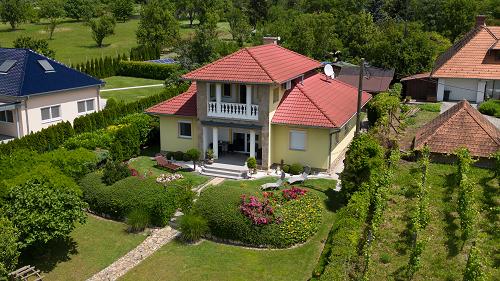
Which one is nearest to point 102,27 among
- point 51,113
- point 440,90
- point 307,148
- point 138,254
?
point 51,113

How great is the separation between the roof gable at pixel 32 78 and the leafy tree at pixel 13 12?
64720 mm

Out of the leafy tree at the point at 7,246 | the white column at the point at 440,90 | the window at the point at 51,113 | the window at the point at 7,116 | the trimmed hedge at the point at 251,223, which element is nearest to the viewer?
the leafy tree at the point at 7,246

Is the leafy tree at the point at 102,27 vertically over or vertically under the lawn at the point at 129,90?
over

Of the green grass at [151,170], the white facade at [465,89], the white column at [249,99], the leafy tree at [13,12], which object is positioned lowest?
the green grass at [151,170]

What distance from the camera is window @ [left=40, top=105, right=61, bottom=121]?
36469 millimetres

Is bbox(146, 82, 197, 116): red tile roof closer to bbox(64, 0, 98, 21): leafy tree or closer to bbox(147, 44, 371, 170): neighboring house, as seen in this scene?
bbox(147, 44, 371, 170): neighboring house

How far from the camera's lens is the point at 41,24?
352 feet

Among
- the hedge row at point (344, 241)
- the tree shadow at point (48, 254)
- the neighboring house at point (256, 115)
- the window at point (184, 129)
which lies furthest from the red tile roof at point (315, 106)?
the tree shadow at point (48, 254)

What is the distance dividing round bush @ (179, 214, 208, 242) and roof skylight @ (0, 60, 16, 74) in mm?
22692

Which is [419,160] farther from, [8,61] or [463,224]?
[8,61]

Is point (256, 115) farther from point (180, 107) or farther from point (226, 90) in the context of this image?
point (180, 107)

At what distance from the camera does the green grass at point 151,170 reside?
28.8 metres

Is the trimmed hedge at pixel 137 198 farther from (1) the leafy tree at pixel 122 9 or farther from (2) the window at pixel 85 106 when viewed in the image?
(1) the leafy tree at pixel 122 9

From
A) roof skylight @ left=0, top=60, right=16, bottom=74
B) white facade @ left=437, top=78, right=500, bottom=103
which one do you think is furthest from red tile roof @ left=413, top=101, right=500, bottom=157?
roof skylight @ left=0, top=60, right=16, bottom=74
